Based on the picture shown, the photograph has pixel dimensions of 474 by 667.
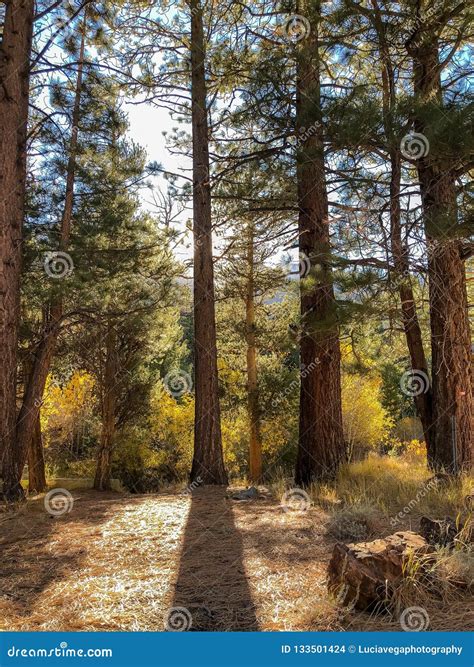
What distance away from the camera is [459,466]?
6113mm

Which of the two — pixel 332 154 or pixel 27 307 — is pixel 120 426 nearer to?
pixel 27 307

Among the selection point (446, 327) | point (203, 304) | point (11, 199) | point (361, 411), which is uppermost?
point (11, 199)

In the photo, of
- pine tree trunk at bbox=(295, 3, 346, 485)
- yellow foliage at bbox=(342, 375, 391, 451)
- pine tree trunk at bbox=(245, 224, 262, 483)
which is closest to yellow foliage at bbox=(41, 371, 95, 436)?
pine tree trunk at bbox=(245, 224, 262, 483)

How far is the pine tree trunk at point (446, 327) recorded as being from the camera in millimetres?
5898

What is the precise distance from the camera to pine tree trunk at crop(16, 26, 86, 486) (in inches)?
332

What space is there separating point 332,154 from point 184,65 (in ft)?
14.8

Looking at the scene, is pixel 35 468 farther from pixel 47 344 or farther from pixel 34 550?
pixel 34 550

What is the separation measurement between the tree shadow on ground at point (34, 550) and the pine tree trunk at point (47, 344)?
2752mm

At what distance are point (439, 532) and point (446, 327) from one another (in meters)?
3.14

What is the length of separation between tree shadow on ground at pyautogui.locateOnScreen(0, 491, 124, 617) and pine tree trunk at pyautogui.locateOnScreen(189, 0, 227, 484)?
2.41 meters

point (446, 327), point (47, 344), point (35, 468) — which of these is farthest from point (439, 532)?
point (35, 468)

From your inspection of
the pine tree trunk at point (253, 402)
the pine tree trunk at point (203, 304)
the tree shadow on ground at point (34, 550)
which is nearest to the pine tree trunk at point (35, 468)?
the pine tree trunk at point (203, 304)

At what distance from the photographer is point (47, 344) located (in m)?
8.99

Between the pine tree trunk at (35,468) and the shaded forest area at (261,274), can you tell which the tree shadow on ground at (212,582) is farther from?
the pine tree trunk at (35,468)
